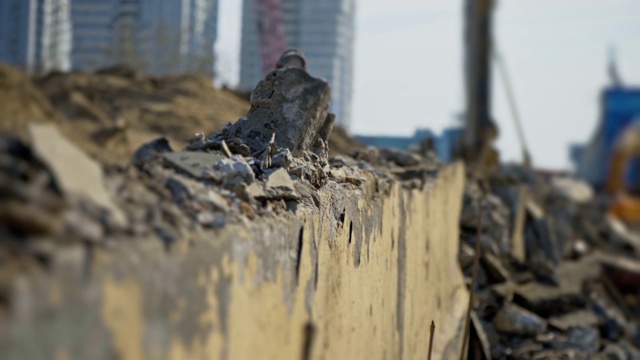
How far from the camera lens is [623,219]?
3050cm

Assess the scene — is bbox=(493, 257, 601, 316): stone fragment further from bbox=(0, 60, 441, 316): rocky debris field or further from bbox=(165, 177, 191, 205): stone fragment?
bbox=(165, 177, 191, 205): stone fragment

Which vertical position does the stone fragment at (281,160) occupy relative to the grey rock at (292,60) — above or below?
below

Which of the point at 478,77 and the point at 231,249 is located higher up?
the point at 478,77

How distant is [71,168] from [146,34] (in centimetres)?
1367

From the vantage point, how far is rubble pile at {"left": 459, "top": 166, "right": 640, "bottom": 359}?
26.2 feet

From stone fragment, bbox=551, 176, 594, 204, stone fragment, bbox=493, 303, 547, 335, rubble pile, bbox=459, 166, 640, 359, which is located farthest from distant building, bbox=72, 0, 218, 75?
stone fragment, bbox=551, 176, 594, 204

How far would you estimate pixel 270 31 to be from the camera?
68.6 ft

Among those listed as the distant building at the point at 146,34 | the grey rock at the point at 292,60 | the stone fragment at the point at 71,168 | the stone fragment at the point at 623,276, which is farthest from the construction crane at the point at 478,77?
the stone fragment at the point at 71,168

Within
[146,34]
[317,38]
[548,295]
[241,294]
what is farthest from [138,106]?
[241,294]

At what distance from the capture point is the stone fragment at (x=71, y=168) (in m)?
1.72

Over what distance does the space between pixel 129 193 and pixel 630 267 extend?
45.1 feet

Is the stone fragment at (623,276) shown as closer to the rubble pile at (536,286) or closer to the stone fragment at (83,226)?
the rubble pile at (536,286)

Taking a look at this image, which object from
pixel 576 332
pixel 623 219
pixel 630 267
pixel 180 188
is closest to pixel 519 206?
pixel 630 267

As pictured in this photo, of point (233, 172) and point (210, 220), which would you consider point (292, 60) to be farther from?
point (210, 220)
